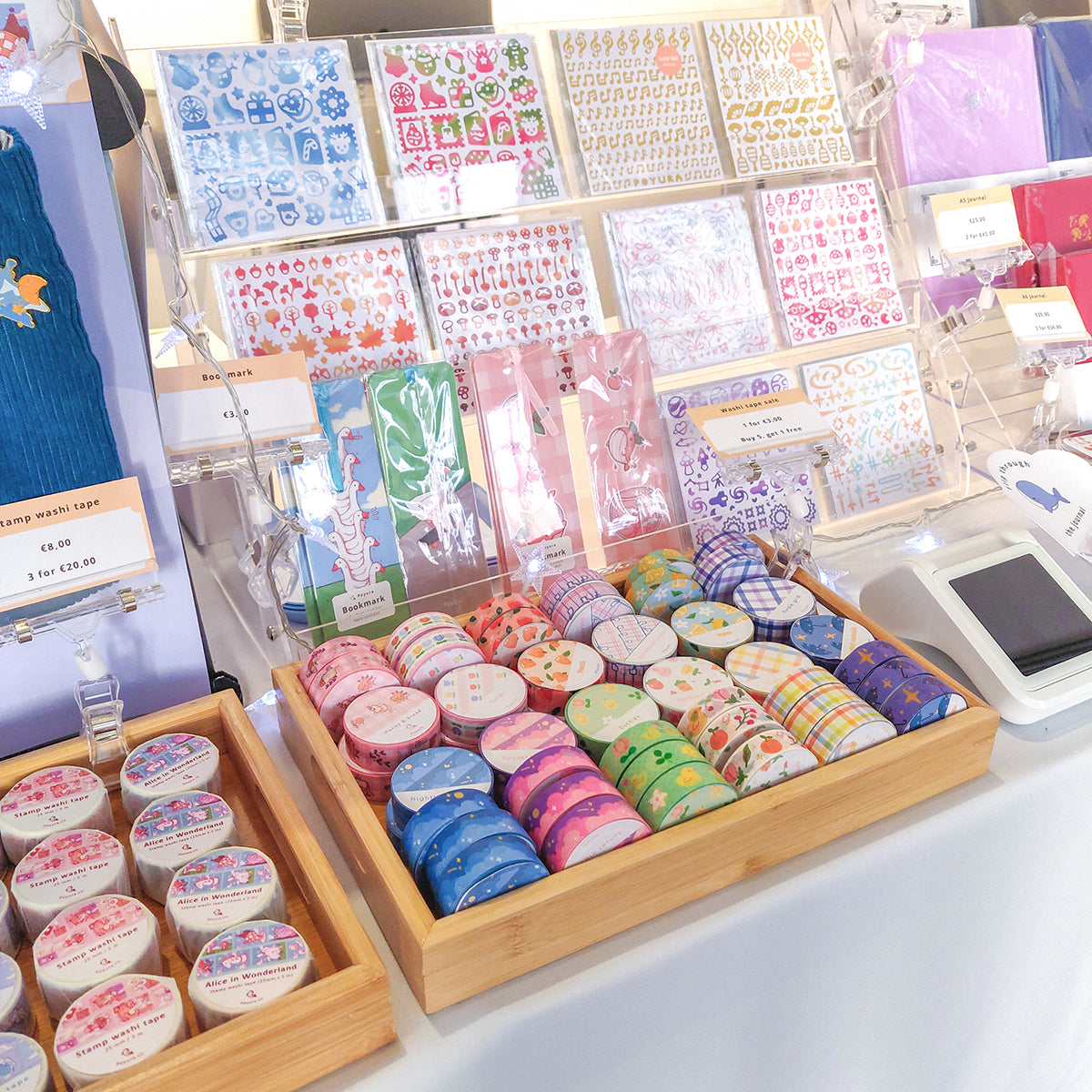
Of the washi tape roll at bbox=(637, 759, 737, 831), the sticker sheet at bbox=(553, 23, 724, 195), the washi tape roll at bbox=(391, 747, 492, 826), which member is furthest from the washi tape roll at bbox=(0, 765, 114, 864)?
the sticker sheet at bbox=(553, 23, 724, 195)

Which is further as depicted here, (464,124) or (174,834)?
(464,124)

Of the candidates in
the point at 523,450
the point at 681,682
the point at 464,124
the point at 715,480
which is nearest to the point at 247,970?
the point at 681,682

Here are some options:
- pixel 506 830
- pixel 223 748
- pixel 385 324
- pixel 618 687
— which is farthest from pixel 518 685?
pixel 385 324

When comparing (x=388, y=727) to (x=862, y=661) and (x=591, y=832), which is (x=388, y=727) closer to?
(x=591, y=832)

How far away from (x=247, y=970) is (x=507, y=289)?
111 cm

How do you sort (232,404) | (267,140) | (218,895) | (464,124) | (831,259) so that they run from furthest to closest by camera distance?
(831,259) < (464,124) < (267,140) < (232,404) < (218,895)

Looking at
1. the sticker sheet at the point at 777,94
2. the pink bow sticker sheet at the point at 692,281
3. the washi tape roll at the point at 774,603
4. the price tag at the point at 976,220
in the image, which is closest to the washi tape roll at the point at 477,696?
the washi tape roll at the point at 774,603

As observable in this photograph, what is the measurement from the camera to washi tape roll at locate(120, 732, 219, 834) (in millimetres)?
1057

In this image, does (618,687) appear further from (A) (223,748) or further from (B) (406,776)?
(A) (223,748)

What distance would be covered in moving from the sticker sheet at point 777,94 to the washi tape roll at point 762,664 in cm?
97

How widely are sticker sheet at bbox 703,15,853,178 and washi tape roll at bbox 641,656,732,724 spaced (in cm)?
101

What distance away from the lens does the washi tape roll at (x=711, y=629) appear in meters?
1.23

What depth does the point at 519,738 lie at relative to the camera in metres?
1.07

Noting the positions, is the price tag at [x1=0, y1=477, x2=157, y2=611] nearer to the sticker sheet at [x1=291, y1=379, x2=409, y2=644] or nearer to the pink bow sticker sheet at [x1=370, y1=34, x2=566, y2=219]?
the sticker sheet at [x1=291, y1=379, x2=409, y2=644]
